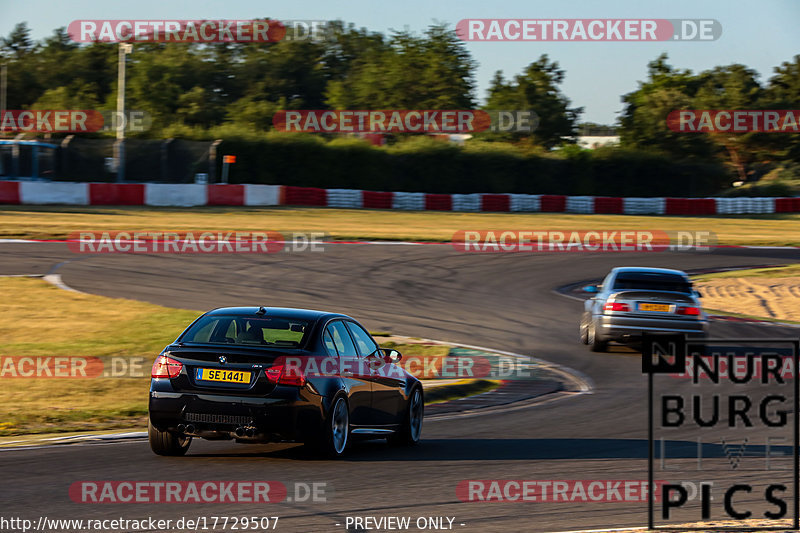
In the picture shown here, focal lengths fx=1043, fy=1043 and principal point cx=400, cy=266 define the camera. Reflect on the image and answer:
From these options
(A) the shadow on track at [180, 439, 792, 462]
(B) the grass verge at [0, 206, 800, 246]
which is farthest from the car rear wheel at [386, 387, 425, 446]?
(B) the grass verge at [0, 206, 800, 246]

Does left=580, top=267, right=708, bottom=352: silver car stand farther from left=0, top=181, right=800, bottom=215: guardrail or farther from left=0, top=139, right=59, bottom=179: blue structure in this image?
left=0, top=139, right=59, bottom=179: blue structure

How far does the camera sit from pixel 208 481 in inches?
293

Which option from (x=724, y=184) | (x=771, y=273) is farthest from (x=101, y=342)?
(x=724, y=184)

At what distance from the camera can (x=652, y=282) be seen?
56.7 ft

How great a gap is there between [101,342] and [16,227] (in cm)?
1705

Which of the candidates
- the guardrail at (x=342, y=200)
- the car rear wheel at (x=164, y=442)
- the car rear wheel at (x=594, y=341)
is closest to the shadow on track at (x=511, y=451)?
the car rear wheel at (x=164, y=442)

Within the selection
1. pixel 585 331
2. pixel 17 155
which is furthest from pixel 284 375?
pixel 17 155

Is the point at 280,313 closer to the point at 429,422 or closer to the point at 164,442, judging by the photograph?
the point at 164,442

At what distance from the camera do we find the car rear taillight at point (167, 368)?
8227mm

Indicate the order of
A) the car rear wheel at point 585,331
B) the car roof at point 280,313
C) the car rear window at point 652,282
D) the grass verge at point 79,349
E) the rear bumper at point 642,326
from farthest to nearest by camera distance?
the car rear wheel at point 585,331 → the car rear window at point 652,282 → the rear bumper at point 642,326 → the grass verge at point 79,349 → the car roof at point 280,313

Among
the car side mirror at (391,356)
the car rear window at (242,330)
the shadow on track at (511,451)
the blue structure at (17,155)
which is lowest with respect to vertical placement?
the shadow on track at (511,451)

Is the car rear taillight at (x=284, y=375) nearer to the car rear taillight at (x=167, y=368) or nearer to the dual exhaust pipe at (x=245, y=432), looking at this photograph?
the dual exhaust pipe at (x=245, y=432)

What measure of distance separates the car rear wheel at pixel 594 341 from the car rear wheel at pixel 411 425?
7.73 metres

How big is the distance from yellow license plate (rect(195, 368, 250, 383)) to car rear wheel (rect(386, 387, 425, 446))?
2073 millimetres
